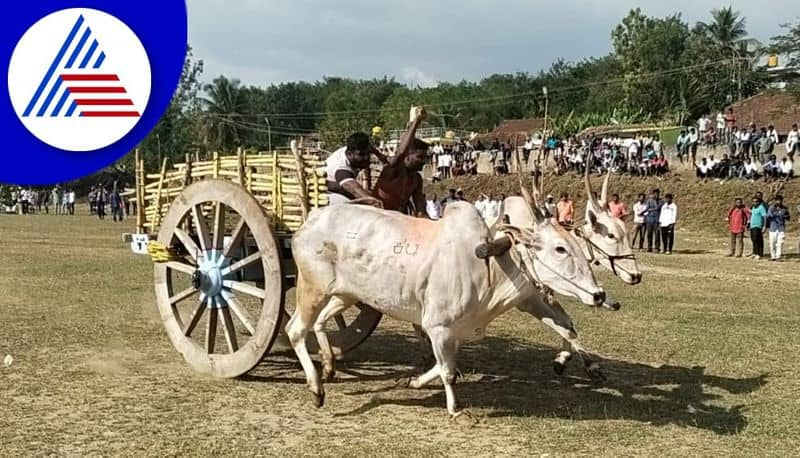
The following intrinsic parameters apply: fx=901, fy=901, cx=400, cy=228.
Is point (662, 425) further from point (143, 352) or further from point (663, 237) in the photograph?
point (663, 237)

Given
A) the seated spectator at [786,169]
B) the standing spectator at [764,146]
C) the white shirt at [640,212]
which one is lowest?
the white shirt at [640,212]

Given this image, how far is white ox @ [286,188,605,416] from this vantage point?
21.5 ft

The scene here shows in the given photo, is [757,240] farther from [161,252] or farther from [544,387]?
[161,252]

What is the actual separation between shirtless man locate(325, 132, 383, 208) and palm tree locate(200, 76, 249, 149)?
6596cm

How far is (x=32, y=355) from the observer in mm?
8945

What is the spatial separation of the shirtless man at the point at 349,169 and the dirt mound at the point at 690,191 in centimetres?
2323

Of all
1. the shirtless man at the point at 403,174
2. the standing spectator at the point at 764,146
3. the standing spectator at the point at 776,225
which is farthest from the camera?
the standing spectator at the point at 764,146

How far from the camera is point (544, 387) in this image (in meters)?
7.93

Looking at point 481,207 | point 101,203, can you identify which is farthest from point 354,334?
point 101,203

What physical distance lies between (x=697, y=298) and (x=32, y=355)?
9.73 meters

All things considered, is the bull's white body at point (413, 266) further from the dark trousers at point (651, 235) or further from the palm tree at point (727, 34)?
the palm tree at point (727, 34)

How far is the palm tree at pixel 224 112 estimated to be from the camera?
7469 cm

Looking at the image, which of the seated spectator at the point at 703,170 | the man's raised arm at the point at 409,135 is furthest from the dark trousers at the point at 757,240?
the man's raised arm at the point at 409,135

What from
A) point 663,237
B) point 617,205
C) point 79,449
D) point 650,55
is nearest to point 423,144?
point 79,449
